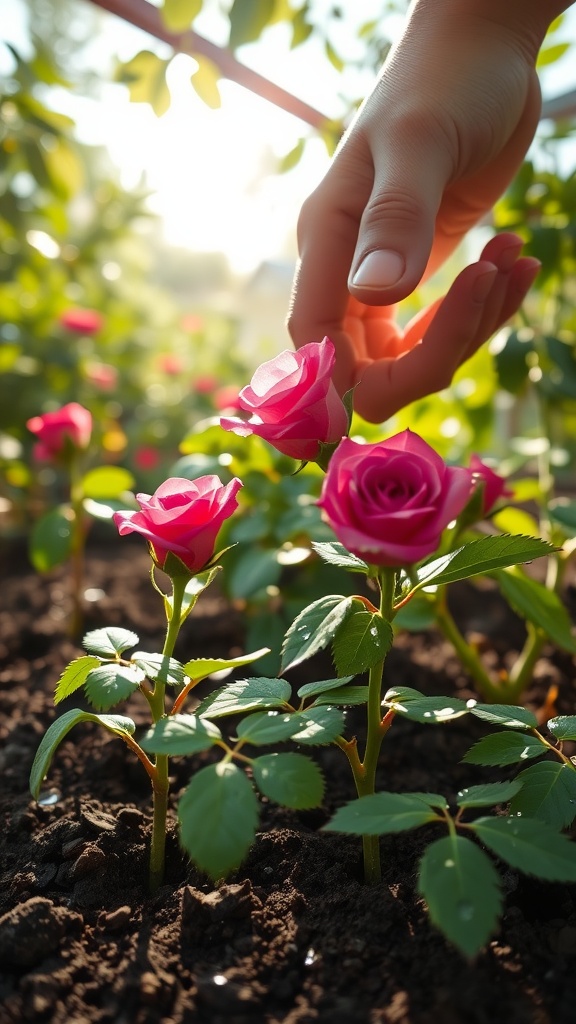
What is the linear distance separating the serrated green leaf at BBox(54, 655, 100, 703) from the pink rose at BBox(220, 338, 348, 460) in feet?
0.82

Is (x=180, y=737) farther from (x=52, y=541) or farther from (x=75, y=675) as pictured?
(x=52, y=541)

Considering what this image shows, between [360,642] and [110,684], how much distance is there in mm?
211

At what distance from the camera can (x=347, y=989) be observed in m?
0.58

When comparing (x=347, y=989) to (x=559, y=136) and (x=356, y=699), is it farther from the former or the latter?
(x=559, y=136)

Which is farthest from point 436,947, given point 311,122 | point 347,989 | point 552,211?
point 311,122

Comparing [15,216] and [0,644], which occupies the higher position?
[15,216]

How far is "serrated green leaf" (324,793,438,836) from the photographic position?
0.51 meters

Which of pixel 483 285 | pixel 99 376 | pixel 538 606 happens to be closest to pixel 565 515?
pixel 538 606

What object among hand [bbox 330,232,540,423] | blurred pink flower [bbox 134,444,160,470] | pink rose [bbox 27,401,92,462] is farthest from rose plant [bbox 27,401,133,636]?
blurred pink flower [bbox 134,444,160,470]

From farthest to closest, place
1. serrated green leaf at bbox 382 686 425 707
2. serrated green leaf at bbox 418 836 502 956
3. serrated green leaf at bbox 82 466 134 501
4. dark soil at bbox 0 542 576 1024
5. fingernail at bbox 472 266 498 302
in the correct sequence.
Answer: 1. serrated green leaf at bbox 82 466 134 501
2. fingernail at bbox 472 266 498 302
3. serrated green leaf at bbox 382 686 425 707
4. dark soil at bbox 0 542 576 1024
5. serrated green leaf at bbox 418 836 502 956

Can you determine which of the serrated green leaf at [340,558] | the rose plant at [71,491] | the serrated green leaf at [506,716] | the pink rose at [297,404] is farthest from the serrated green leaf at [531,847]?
the rose plant at [71,491]

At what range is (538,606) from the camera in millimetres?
962

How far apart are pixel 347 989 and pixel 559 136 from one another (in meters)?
1.41

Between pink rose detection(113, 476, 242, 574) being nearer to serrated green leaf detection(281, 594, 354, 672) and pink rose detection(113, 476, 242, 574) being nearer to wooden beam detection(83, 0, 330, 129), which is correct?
serrated green leaf detection(281, 594, 354, 672)
